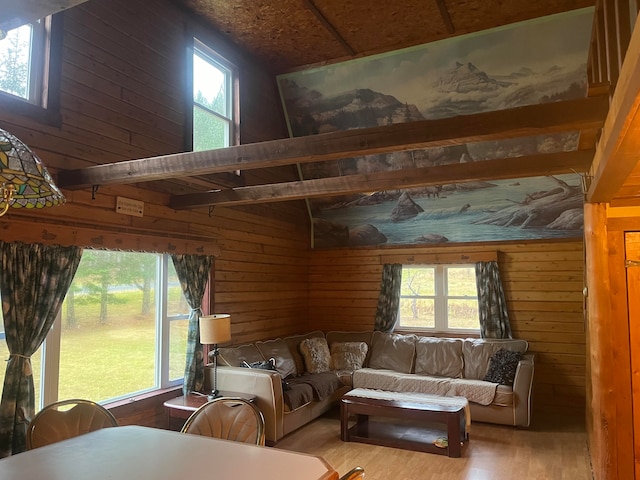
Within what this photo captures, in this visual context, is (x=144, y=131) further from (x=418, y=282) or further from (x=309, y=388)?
(x=418, y=282)

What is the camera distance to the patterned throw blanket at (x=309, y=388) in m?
5.02

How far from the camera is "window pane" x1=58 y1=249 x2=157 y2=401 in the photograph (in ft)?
13.1

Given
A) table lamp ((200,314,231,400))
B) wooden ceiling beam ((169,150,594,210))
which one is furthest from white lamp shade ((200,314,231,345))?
wooden ceiling beam ((169,150,594,210))

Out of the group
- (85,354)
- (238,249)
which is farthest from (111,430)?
(238,249)

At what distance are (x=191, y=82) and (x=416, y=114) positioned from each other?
2.86m

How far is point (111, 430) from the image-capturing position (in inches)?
96.0

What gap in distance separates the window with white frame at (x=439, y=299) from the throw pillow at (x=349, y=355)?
33.0 inches

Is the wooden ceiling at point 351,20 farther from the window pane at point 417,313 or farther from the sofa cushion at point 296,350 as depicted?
the sofa cushion at point 296,350

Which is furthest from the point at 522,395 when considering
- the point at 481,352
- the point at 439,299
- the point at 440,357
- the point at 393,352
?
the point at 439,299

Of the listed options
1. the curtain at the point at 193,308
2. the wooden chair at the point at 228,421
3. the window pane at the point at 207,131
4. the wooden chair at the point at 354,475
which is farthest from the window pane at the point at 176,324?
the wooden chair at the point at 354,475

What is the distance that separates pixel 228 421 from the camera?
2.74 metres

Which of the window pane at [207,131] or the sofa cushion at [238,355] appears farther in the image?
the window pane at [207,131]

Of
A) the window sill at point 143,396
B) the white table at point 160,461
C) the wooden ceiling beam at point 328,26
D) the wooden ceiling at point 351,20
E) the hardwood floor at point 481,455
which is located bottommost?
the hardwood floor at point 481,455

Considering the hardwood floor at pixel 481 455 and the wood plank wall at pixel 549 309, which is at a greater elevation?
the wood plank wall at pixel 549 309
